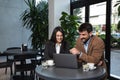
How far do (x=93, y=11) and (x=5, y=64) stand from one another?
2.89m

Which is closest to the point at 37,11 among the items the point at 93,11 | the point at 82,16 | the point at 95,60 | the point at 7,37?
the point at 82,16

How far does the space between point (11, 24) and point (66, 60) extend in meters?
6.36

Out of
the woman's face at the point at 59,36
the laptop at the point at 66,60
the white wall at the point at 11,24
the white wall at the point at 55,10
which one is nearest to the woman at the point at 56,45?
the woman's face at the point at 59,36

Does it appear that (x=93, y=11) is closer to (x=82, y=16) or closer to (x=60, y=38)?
(x=82, y=16)

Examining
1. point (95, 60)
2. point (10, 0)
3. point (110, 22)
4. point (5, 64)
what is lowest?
point (5, 64)

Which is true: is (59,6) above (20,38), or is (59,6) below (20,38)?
above

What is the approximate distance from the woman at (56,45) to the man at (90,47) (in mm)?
491

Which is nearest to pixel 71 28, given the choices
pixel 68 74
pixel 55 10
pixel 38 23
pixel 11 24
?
pixel 55 10

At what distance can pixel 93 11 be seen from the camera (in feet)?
17.5

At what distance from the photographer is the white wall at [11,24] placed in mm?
8023

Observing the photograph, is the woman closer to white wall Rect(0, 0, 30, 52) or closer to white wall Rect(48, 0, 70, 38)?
white wall Rect(48, 0, 70, 38)

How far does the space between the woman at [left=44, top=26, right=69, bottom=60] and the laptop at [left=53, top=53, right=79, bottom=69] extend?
2.18ft

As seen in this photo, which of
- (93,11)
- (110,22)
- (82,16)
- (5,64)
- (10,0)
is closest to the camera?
(5,64)

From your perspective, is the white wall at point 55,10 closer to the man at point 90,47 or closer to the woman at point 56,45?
the woman at point 56,45
